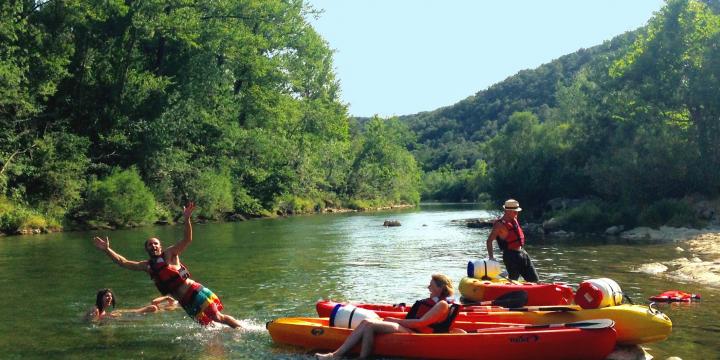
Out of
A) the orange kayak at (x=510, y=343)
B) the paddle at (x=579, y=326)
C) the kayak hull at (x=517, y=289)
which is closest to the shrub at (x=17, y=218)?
the kayak hull at (x=517, y=289)

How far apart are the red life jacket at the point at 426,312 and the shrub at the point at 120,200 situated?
88.6 feet

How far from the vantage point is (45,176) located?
3161 cm

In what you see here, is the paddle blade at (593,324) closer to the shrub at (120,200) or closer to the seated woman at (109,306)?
the seated woman at (109,306)

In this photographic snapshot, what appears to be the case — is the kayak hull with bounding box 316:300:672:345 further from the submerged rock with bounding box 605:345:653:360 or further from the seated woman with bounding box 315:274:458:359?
the seated woman with bounding box 315:274:458:359

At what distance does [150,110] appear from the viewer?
123 feet

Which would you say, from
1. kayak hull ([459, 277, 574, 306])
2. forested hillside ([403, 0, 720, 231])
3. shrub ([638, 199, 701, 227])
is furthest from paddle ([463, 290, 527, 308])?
forested hillside ([403, 0, 720, 231])

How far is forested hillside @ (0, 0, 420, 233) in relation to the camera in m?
31.6

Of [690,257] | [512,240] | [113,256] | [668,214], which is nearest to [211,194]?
[668,214]

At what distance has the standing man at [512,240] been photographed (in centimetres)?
1182

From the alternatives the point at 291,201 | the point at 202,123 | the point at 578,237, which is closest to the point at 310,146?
the point at 291,201

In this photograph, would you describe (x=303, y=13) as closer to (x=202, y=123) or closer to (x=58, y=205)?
(x=202, y=123)

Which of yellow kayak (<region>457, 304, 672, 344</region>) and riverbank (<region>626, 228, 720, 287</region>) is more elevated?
yellow kayak (<region>457, 304, 672, 344</region>)

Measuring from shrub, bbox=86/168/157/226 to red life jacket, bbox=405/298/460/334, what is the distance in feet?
88.6

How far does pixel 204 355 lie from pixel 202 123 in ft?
107
